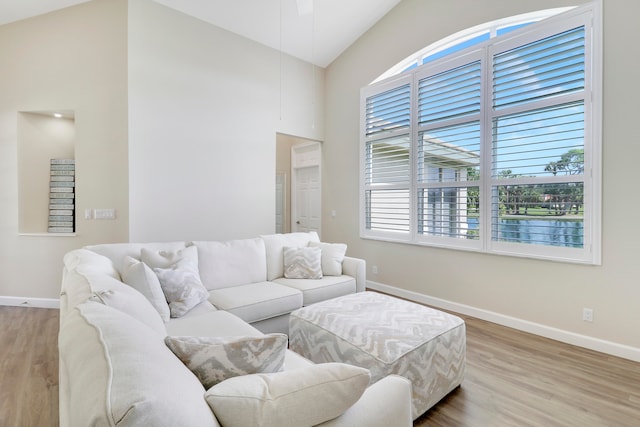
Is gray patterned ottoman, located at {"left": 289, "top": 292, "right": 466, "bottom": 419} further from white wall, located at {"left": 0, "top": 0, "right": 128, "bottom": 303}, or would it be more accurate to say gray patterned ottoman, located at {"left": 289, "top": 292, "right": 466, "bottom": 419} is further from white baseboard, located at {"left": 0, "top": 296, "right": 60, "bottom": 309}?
white baseboard, located at {"left": 0, "top": 296, "right": 60, "bottom": 309}

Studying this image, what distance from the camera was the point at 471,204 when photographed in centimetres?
356

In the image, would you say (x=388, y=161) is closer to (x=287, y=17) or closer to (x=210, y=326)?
(x=287, y=17)

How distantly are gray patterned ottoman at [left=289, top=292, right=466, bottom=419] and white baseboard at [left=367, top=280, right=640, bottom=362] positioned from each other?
146 centimetres

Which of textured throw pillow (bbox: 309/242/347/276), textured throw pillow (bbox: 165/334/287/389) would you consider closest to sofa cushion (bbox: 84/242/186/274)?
textured throw pillow (bbox: 309/242/347/276)

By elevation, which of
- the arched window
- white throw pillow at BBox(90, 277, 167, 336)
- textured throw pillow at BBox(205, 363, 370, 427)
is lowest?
textured throw pillow at BBox(205, 363, 370, 427)

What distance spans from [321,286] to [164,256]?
55.7 inches

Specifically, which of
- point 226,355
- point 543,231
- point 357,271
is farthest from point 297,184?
point 226,355

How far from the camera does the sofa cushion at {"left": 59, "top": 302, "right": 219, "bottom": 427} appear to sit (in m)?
0.57

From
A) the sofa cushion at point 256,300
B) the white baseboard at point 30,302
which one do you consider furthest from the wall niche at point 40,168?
the sofa cushion at point 256,300

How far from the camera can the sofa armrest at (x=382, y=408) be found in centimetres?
91

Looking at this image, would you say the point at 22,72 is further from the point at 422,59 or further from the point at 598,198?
the point at 598,198

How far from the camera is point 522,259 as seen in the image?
10.3ft

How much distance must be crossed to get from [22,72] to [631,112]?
619cm

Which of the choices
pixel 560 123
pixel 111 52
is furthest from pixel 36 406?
pixel 560 123
